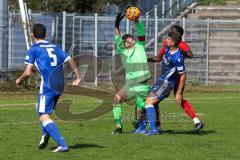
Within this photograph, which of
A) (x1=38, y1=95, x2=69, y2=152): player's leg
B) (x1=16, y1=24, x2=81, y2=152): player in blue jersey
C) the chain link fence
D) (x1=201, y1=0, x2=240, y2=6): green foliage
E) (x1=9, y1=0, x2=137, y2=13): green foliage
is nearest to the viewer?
(x1=38, y1=95, x2=69, y2=152): player's leg

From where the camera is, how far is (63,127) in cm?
1711

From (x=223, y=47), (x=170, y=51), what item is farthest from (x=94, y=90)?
(x=170, y=51)

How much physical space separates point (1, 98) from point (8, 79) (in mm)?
3642

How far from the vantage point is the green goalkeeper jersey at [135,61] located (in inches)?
613

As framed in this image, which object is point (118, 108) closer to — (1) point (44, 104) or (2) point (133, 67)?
(2) point (133, 67)

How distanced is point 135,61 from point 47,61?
3113mm

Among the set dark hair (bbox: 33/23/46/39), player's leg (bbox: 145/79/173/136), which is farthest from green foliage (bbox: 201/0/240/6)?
dark hair (bbox: 33/23/46/39)

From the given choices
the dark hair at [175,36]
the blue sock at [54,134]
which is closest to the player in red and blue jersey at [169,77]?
the dark hair at [175,36]

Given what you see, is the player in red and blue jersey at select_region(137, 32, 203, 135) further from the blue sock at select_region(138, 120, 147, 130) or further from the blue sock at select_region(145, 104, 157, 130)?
the blue sock at select_region(138, 120, 147, 130)

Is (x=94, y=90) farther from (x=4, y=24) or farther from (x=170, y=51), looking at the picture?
(x=170, y=51)

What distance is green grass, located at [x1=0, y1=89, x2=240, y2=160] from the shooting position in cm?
1254

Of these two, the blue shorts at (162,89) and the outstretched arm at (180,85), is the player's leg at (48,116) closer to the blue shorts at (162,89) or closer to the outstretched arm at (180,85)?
the blue shorts at (162,89)

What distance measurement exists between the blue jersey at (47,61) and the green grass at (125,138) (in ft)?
3.35

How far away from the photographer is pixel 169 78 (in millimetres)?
15617
